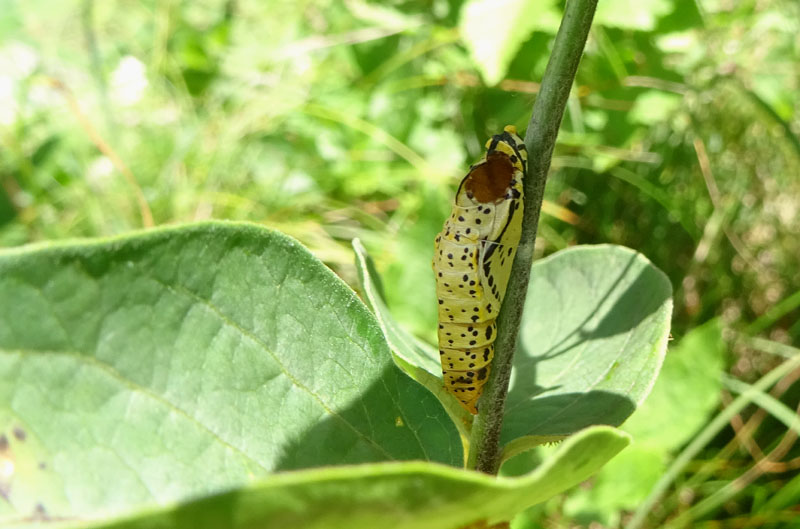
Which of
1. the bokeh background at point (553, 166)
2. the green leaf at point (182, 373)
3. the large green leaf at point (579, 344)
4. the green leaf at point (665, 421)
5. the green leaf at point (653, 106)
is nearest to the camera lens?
the green leaf at point (182, 373)

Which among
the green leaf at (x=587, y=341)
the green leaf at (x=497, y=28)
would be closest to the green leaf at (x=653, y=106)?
the green leaf at (x=497, y=28)

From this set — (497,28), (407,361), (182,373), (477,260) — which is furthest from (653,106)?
(182,373)

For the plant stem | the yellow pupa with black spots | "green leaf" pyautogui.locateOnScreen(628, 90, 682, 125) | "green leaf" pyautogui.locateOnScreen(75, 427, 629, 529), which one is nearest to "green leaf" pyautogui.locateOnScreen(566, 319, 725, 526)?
"green leaf" pyautogui.locateOnScreen(628, 90, 682, 125)

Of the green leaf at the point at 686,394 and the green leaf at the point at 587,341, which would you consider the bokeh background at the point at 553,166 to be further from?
the green leaf at the point at 587,341

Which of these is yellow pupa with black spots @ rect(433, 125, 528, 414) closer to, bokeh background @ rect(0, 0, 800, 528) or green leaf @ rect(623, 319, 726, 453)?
bokeh background @ rect(0, 0, 800, 528)

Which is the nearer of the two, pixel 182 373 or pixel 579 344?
pixel 182 373

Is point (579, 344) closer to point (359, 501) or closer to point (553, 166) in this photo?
point (359, 501)

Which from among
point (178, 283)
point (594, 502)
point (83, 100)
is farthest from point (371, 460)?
point (83, 100)
